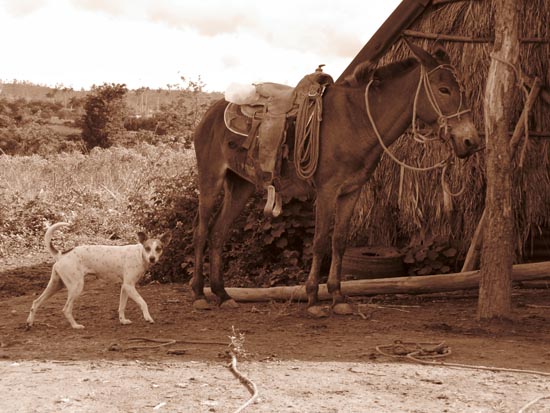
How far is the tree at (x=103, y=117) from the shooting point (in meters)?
33.2

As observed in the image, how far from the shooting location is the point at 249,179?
28.0 feet

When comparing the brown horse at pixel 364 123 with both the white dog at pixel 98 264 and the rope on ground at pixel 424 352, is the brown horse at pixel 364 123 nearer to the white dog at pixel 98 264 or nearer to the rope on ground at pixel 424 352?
the rope on ground at pixel 424 352

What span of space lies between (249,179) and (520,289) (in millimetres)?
3609

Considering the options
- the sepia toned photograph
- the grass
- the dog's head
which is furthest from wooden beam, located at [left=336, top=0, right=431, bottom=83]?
Answer: the grass

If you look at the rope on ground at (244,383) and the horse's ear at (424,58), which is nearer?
the rope on ground at (244,383)

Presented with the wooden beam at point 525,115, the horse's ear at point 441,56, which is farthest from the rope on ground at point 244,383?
the wooden beam at point 525,115

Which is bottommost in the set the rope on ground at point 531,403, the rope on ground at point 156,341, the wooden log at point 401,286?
the rope on ground at point 531,403

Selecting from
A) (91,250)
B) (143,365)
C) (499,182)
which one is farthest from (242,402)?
(499,182)

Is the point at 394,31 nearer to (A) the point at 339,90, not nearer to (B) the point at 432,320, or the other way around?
(A) the point at 339,90

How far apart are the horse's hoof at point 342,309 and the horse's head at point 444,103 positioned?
6.38 feet

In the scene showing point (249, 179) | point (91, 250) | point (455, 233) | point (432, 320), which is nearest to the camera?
point (91, 250)

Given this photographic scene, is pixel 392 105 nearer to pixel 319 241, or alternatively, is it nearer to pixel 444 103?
pixel 444 103

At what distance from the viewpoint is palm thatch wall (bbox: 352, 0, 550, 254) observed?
9188 millimetres

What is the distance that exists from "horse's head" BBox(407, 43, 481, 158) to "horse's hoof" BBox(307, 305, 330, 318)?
2.03m
